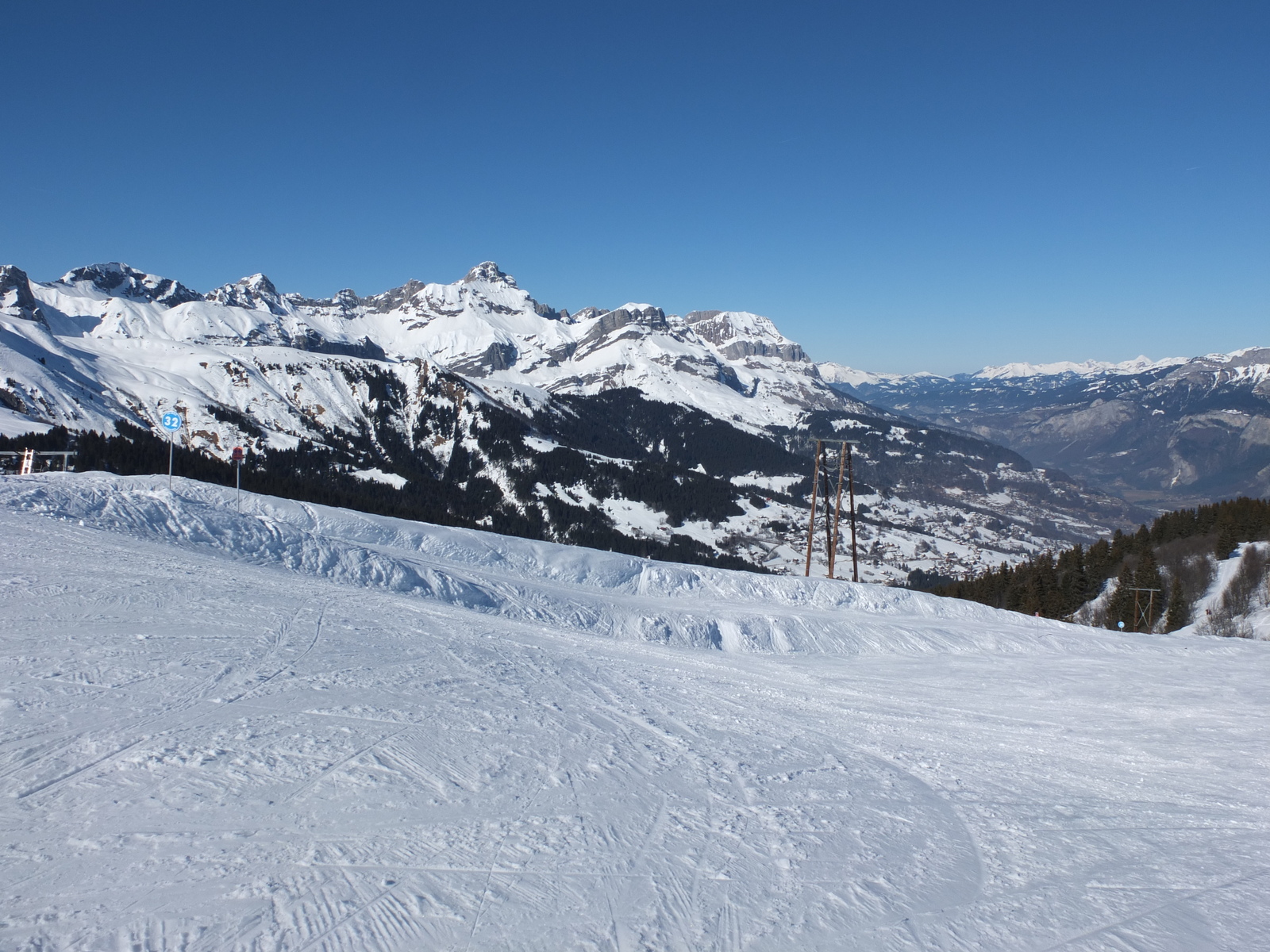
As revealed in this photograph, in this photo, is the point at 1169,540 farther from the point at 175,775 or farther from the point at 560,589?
the point at 175,775

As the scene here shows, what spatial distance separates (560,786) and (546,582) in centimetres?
1662

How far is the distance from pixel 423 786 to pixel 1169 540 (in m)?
80.6

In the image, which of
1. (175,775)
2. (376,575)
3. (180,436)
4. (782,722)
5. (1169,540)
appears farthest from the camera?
(180,436)

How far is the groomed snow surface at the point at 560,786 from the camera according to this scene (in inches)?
220

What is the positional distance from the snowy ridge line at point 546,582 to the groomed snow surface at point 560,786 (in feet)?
9.69

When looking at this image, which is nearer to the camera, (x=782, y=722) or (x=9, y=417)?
(x=782, y=722)

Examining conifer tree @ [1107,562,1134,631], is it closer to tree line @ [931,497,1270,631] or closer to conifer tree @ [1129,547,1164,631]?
tree line @ [931,497,1270,631]

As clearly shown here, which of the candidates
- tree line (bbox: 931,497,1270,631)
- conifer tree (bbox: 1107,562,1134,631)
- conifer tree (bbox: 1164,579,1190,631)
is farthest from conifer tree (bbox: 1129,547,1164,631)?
conifer tree (bbox: 1164,579,1190,631)

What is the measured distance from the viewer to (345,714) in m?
9.56

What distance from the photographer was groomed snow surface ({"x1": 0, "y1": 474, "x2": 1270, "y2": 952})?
559 cm

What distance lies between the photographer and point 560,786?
801 centimetres

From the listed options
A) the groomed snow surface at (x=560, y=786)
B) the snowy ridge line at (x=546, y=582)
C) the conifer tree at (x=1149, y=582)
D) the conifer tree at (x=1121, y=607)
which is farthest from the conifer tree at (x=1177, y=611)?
the groomed snow surface at (x=560, y=786)

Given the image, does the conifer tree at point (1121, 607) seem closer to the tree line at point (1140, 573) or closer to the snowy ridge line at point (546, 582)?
the tree line at point (1140, 573)

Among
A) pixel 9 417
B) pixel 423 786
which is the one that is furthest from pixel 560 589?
pixel 9 417
